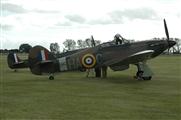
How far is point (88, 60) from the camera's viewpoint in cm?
2127

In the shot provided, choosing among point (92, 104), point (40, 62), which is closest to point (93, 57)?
point (40, 62)

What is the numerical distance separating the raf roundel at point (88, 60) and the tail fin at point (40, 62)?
1.66 m

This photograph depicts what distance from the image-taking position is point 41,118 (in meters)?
9.00

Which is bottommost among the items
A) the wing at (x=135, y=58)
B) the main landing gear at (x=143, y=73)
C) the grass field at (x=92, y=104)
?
the grass field at (x=92, y=104)

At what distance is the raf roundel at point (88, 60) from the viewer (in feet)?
69.8

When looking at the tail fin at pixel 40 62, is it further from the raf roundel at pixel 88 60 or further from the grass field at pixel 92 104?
the grass field at pixel 92 104

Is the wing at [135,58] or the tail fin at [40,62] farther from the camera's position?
the tail fin at [40,62]

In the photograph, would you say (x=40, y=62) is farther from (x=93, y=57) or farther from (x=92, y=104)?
(x=92, y=104)

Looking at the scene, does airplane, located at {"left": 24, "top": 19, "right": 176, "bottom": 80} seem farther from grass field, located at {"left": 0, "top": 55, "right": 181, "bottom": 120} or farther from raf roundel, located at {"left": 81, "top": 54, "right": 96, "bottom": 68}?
grass field, located at {"left": 0, "top": 55, "right": 181, "bottom": 120}

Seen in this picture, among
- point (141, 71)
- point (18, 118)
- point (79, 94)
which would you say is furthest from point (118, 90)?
point (18, 118)

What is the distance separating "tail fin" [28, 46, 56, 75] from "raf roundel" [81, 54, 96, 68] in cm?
166

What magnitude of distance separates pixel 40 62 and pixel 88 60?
2655 millimetres

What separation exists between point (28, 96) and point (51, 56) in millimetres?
8493

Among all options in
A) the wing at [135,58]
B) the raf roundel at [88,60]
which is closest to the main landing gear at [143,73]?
the wing at [135,58]
